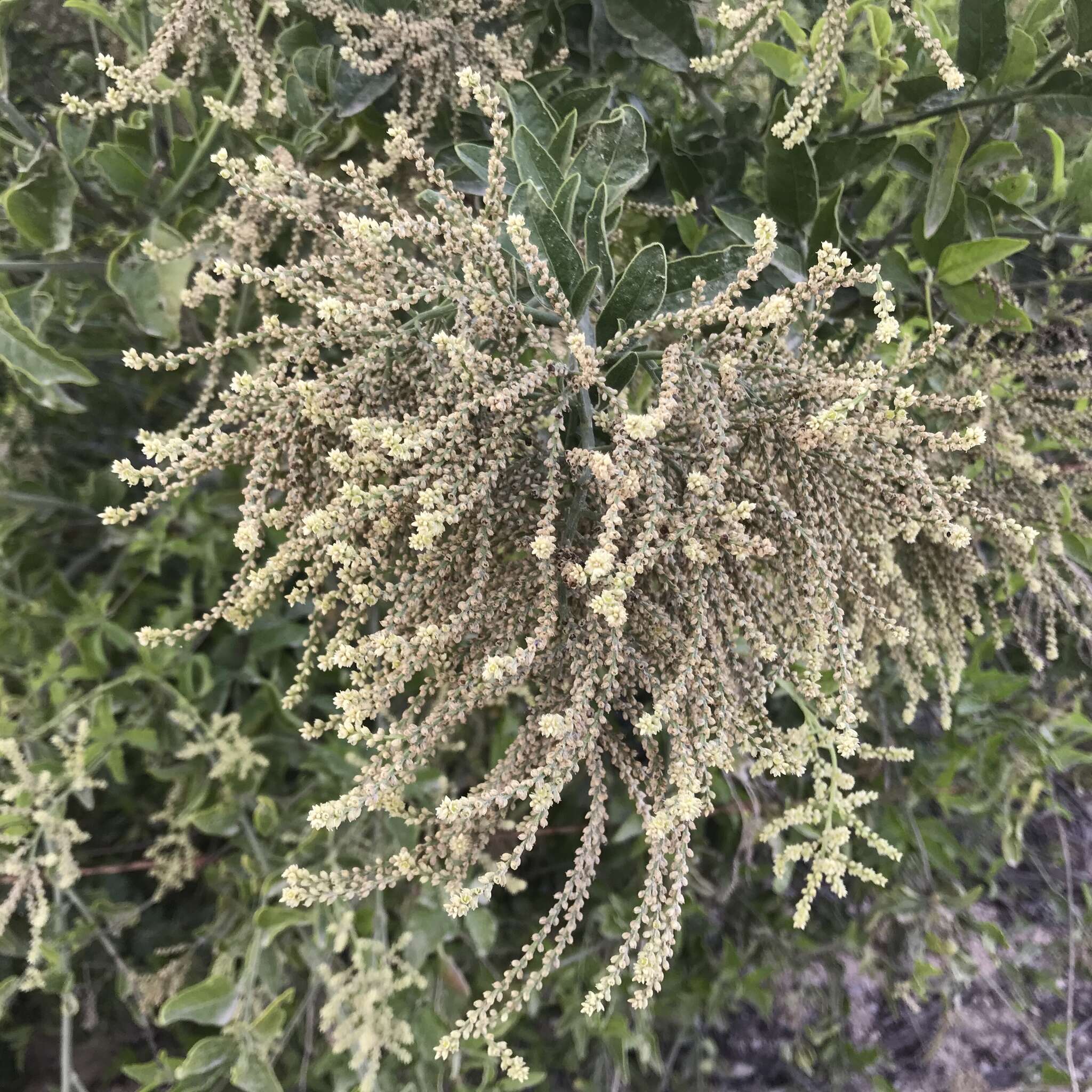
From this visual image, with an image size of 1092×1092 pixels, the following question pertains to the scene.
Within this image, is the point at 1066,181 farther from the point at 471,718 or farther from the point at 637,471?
the point at 471,718

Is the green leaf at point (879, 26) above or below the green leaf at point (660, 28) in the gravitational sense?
below

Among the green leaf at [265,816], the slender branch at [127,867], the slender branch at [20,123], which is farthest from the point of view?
the slender branch at [127,867]

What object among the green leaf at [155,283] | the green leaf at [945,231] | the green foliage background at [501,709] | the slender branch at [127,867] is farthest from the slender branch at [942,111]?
the slender branch at [127,867]

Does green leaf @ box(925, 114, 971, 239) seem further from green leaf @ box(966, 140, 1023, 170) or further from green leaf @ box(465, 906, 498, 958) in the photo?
green leaf @ box(465, 906, 498, 958)

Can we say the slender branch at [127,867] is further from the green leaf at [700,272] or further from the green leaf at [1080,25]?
the green leaf at [1080,25]

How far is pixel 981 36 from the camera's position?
3.22 feet

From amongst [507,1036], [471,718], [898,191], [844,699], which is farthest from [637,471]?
[507,1036]

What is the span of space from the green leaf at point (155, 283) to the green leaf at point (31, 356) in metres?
0.13

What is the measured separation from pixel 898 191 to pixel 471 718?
1.46 metres

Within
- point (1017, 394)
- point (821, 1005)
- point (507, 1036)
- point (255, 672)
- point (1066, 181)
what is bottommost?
point (821, 1005)

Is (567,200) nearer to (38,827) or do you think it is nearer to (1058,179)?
(1058,179)

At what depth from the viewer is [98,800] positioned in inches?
80.2

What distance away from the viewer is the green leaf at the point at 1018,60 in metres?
0.95

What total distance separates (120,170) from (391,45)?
1.60 ft
